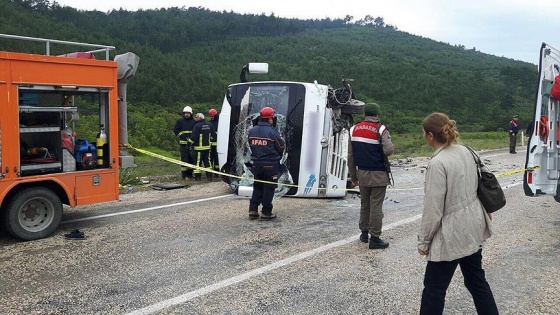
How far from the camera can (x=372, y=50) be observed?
3807 inches

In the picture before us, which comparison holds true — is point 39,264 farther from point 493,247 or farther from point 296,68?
point 296,68

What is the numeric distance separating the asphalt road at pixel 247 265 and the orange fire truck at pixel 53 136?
438 millimetres

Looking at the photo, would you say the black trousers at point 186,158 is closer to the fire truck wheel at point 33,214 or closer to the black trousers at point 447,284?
the fire truck wheel at point 33,214

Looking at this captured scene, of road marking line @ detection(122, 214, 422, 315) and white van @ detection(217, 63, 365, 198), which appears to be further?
white van @ detection(217, 63, 365, 198)

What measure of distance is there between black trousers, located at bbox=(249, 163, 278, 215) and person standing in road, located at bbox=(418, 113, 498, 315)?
4134 millimetres

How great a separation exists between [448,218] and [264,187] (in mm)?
4336

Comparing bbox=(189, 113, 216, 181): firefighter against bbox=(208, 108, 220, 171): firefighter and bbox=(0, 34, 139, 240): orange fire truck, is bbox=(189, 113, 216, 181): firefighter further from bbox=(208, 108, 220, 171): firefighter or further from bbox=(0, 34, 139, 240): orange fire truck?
bbox=(0, 34, 139, 240): orange fire truck

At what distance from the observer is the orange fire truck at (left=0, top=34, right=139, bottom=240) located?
19.7ft

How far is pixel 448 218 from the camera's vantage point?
3.42 metres

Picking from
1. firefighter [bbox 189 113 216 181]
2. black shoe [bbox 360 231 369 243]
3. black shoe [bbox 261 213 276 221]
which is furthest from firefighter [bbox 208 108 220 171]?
black shoe [bbox 360 231 369 243]

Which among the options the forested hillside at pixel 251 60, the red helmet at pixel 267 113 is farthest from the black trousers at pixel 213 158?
the forested hillside at pixel 251 60

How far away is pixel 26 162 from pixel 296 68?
7026 centimetres

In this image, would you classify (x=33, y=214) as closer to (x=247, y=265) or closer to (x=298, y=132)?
(x=247, y=265)

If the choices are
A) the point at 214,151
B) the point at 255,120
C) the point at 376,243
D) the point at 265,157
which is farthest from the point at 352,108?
the point at 214,151
